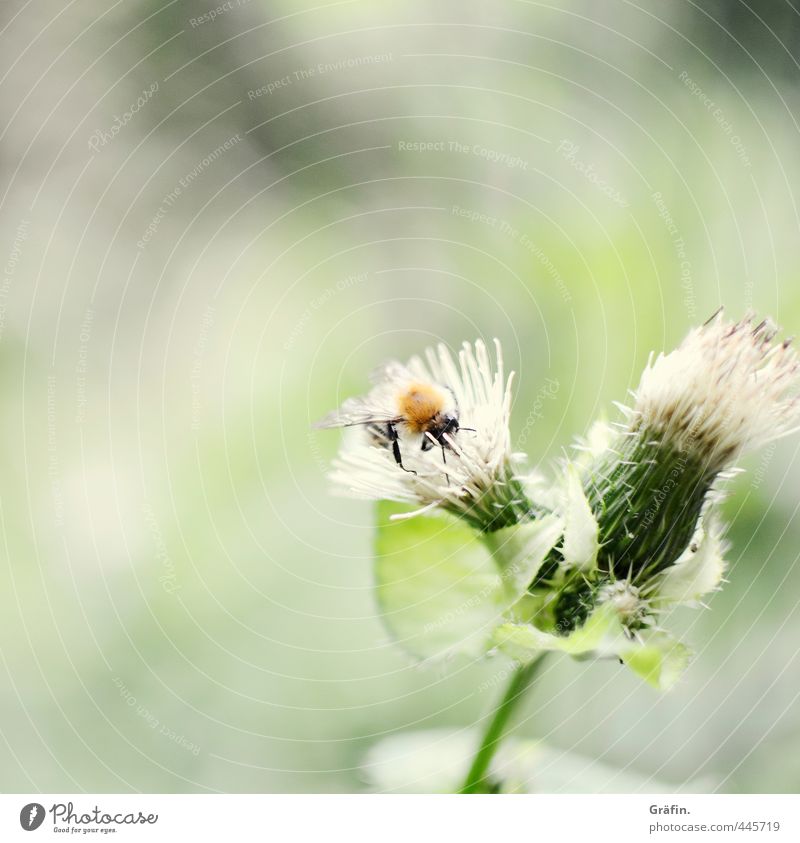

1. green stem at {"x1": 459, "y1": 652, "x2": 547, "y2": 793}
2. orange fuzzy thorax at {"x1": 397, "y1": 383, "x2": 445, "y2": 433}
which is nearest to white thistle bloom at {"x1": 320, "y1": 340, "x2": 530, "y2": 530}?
orange fuzzy thorax at {"x1": 397, "y1": 383, "x2": 445, "y2": 433}

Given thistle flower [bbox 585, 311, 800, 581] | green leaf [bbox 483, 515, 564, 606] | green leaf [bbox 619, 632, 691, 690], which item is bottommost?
green leaf [bbox 619, 632, 691, 690]

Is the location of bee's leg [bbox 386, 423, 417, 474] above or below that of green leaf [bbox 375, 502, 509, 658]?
above

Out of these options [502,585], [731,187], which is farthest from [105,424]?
[731,187]

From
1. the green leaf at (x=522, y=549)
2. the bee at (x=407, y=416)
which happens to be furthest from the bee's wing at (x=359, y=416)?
the green leaf at (x=522, y=549)

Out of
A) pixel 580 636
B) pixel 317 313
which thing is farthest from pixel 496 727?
pixel 317 313

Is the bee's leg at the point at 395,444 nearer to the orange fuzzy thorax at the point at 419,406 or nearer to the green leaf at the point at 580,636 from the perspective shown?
the orange fuzzy thorax at the point at 419,406

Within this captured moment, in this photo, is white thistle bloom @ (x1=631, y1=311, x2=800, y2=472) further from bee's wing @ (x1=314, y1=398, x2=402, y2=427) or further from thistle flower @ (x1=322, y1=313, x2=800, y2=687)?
bee's wing @ (x1=314, y1=398, x2=402, y2=427)

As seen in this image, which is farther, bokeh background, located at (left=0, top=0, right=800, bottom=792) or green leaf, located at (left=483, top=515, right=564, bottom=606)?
bokeh background, located at (left=0, top=0, right=800, bottom=792)
